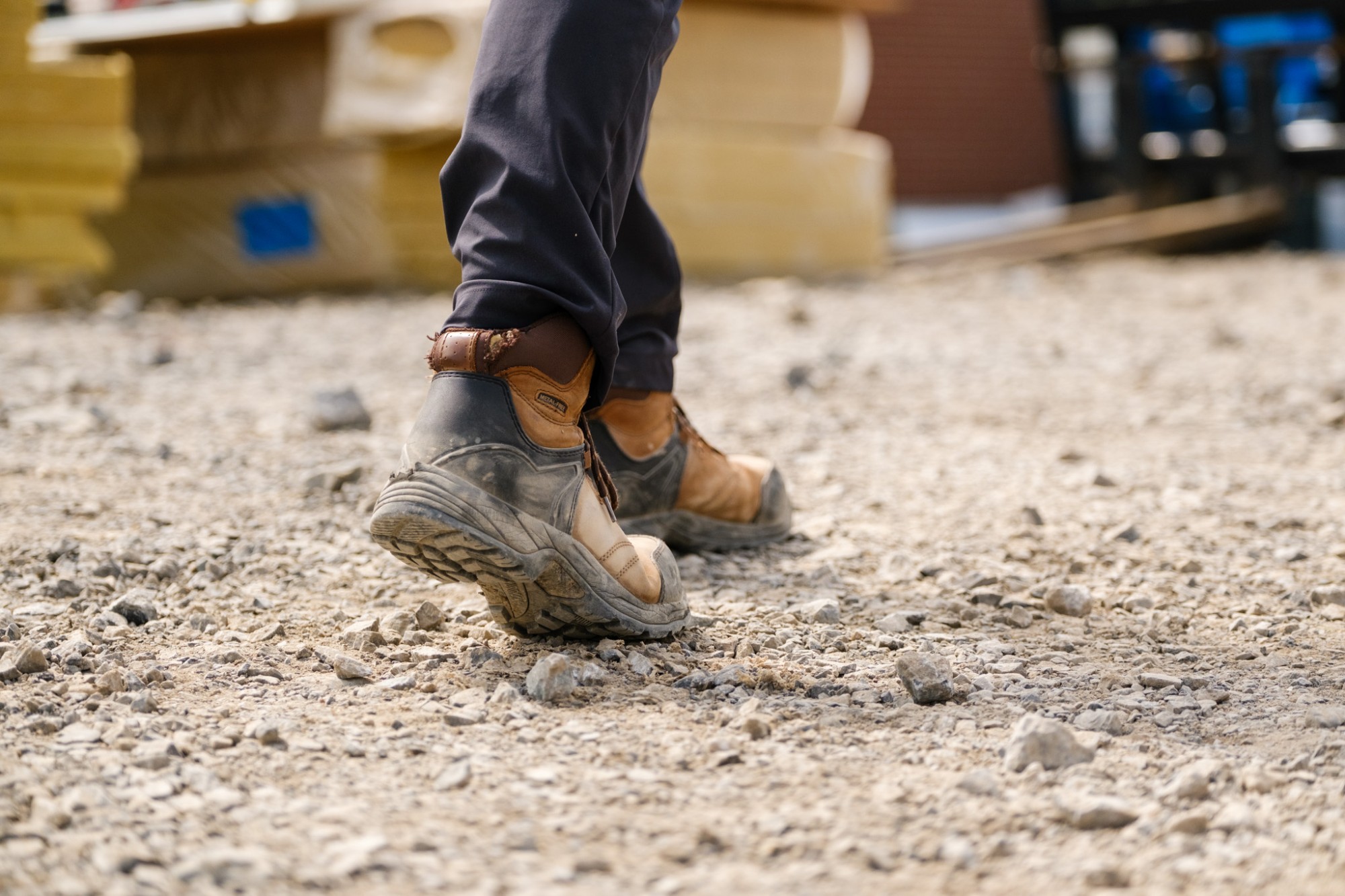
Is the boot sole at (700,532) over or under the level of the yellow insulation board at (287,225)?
under

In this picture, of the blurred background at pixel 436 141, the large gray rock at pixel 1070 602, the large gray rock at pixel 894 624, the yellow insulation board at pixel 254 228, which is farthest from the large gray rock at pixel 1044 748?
the yellow insulation board at pixel 254 228

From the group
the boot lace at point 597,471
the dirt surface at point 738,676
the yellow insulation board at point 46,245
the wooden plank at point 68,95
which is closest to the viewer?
the dirt surface at point 738,676

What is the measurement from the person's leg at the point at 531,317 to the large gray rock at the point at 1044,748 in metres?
0.45

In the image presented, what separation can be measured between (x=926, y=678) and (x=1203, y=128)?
6.70 metres

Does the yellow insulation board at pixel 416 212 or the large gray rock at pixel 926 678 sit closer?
the large gray rock at pixel 926 678

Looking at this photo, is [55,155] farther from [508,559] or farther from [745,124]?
[508,559]

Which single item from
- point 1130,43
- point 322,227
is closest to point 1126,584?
point 322,227

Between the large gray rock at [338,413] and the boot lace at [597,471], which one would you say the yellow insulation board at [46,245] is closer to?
the large gray rock at [338,413]

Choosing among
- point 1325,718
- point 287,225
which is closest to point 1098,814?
point 1325,718

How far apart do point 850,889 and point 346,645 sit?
724 millimetres

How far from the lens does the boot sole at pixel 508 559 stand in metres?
1.26

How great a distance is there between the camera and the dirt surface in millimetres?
966

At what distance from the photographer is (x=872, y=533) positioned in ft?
6.44

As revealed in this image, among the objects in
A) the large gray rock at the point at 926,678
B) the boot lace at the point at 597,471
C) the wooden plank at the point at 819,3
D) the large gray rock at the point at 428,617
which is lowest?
the large gray rock at the point at 926,678
